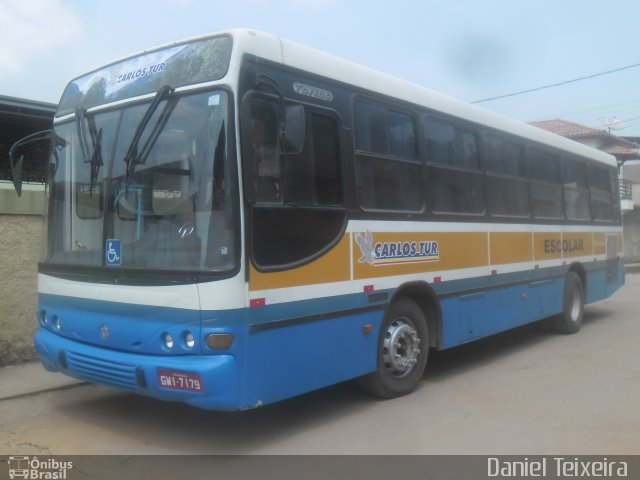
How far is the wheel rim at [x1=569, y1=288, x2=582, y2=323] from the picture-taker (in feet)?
32.5

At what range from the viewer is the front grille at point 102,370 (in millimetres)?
4500

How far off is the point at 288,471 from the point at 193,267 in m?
1.62

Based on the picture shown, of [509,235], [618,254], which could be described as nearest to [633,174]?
[618,254]

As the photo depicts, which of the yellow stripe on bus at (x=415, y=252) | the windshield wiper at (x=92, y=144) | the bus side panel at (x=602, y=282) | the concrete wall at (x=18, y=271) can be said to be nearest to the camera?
the windshield wiper at (x=92, y=144)

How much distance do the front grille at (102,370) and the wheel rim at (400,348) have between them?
2.39 meters

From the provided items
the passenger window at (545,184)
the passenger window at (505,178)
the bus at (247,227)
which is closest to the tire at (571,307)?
the passenger window at (545,184)

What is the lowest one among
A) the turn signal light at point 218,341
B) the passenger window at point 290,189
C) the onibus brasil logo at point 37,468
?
the onibus brasil logo at point 37,468

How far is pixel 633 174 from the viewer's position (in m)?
43.9

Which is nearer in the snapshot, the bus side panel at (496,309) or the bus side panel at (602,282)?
the bus side panel at (496,309)

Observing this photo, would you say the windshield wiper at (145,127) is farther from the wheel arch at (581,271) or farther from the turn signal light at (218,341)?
the wheel arch at (581,271)

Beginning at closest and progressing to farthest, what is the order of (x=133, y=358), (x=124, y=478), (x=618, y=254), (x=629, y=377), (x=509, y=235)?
1. (x=124, y=478)
2. (x=133, y=358)
3. (x=629, y=377)
4. (x=509, y=235)
5. (x=618, y=254)

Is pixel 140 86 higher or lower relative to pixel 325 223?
higher

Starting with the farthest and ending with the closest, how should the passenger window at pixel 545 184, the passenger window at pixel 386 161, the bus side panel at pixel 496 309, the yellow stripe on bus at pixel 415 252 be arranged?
the passenger window at pixel 545 184 < the bus side panel at pixel 496 309 < the passenger window at pixel 386 161 < the yellow stripe on bus at pixel 415 252

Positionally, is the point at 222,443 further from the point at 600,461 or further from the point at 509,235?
the point at 509,235
